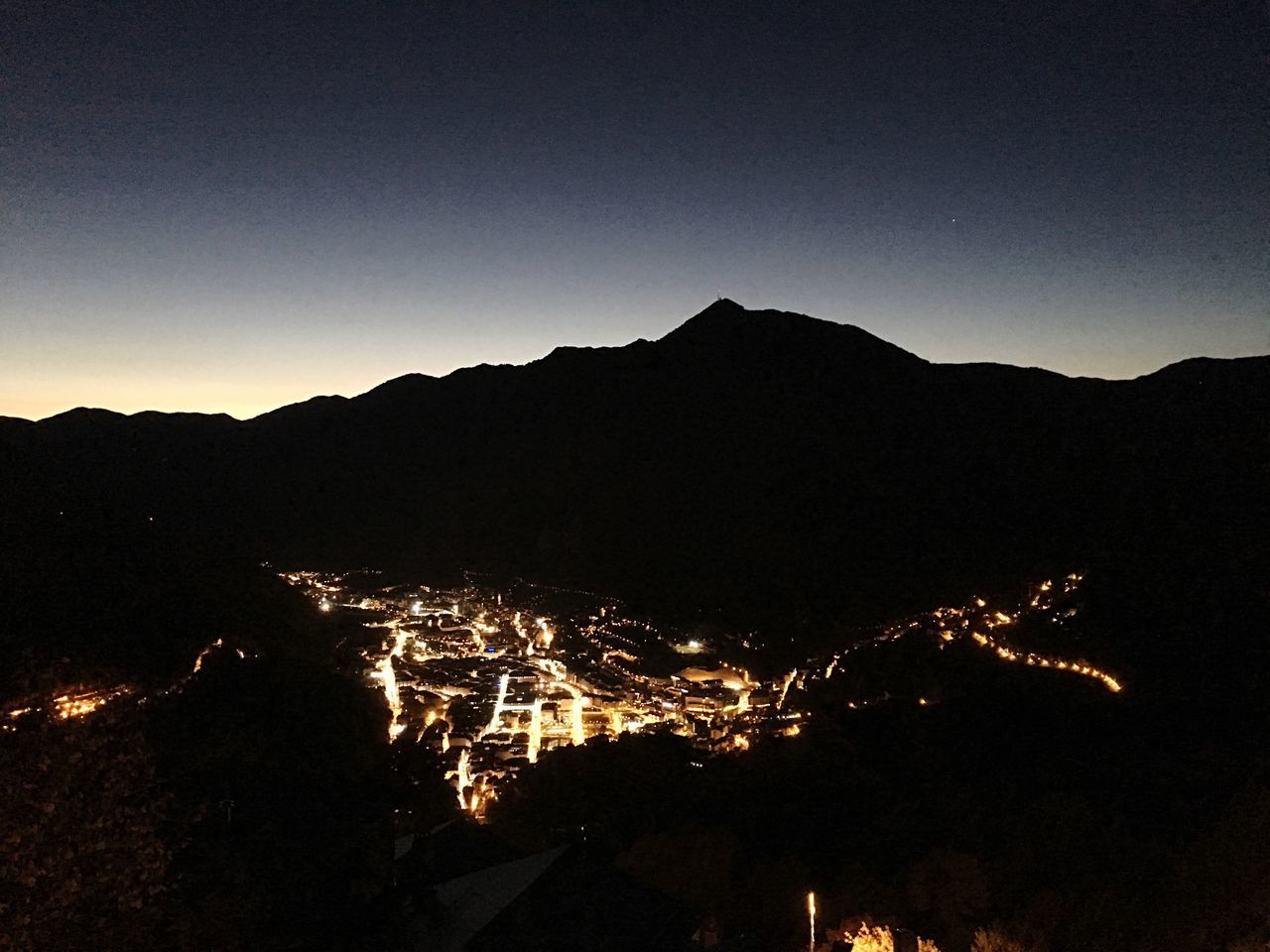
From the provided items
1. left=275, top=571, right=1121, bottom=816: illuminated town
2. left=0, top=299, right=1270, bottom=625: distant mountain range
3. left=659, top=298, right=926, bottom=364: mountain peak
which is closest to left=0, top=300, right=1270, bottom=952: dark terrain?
left=0, top=299, right=1270, bottom=625: distant mountain range

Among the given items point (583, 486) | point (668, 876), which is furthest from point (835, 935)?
point (583, 486)

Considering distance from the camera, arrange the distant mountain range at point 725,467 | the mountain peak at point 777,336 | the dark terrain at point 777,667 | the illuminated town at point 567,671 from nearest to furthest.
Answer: the dark terrain at point 777,667 < the illuminated town at point 567,671 < the distant mountain range at point 725,467 < the mountain peak at point 777,336

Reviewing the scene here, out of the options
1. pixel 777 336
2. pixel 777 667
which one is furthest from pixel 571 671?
pixel 777 336

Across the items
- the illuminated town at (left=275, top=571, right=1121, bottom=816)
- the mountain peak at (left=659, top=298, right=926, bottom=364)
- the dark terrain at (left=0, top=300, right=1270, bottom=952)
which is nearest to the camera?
the dark terrain at (left=0, top=300, right=1270, bottom=952)

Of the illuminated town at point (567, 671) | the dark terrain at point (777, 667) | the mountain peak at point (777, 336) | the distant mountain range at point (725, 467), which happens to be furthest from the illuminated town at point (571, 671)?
the mountain peak at point (777, 336)

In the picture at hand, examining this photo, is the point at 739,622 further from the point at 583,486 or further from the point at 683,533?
the point at 583,486

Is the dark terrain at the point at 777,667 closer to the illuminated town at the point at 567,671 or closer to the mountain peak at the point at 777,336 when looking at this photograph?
the illuminated town at the point at 567,671

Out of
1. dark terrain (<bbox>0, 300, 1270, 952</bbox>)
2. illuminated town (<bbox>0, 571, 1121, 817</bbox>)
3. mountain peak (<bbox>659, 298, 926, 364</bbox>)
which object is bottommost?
illuminated town (<bbox>0, 571, 1121, 817</bbox>)

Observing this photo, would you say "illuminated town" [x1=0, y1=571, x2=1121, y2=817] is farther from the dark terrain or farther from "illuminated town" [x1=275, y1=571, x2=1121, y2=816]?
the dark terrain

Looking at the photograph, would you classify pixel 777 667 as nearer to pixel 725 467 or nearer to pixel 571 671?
pixel 571 671
